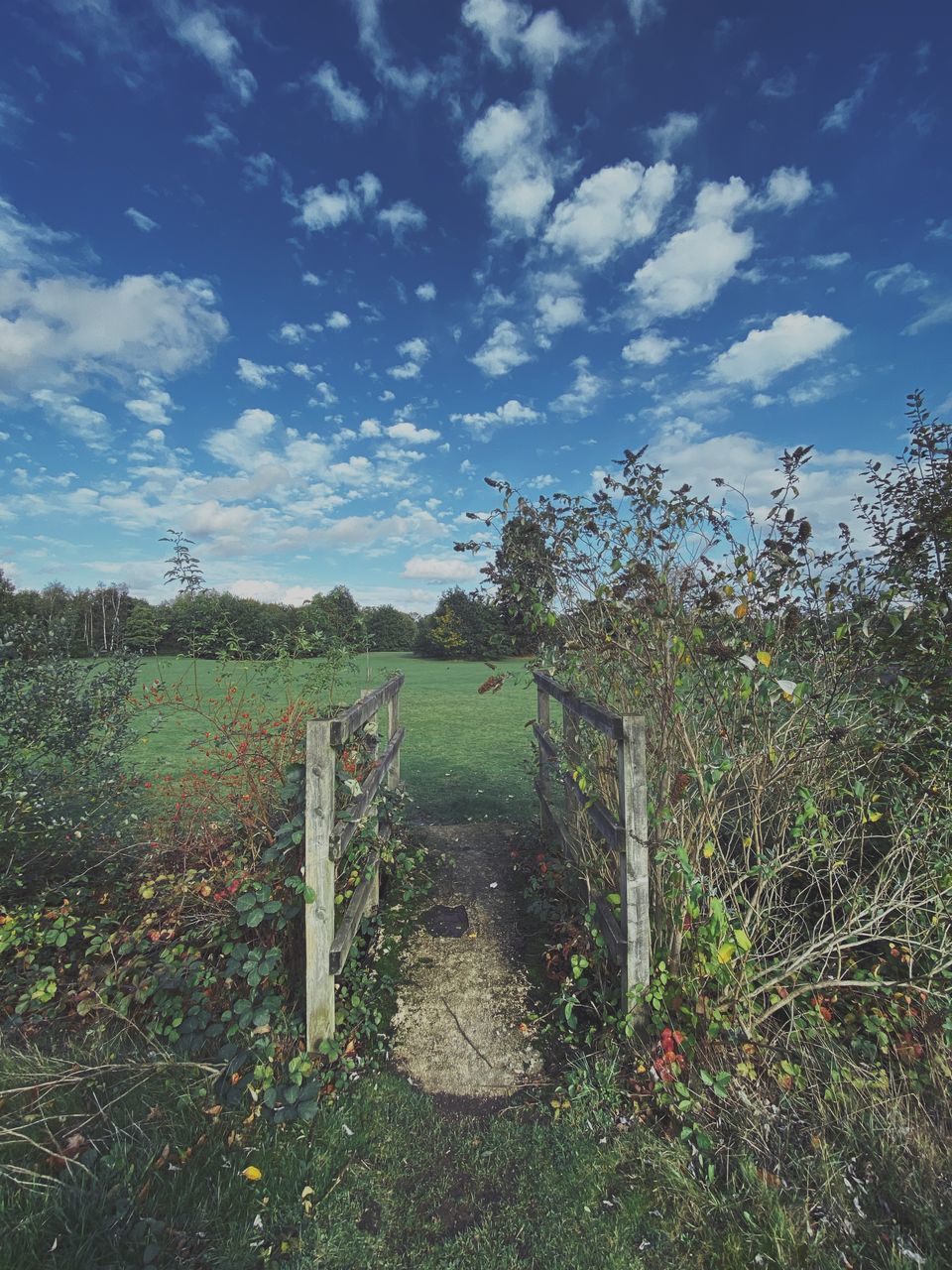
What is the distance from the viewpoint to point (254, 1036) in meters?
2.52

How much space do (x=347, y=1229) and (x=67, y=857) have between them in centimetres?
322

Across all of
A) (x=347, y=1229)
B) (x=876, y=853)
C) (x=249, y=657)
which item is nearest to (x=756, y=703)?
(x=876, y=853)

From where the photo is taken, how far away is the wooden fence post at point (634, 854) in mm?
2455

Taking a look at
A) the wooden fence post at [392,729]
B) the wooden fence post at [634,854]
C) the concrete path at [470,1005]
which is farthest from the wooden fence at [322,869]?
the wooden fence post at [392,729]

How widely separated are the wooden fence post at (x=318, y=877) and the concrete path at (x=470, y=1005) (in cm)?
48

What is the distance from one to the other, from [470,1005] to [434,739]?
805 centimetres

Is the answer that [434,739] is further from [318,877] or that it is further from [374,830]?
[318,877]

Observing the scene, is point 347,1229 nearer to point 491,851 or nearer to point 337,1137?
point 337,1137

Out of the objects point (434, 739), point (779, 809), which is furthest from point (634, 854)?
point (434, 739)

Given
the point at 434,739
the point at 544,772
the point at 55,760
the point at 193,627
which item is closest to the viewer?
the point at 55,760

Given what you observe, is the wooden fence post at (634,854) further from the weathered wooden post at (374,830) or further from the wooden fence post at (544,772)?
the wooden fence post at (544,772)

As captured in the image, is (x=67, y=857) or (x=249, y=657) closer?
(x=67, y=857)

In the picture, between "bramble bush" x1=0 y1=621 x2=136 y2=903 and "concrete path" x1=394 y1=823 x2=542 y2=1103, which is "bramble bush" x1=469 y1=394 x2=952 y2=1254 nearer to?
"concrete path" x1=394 y1=823 x2=542 y2=1103

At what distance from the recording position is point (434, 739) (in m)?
11.1
